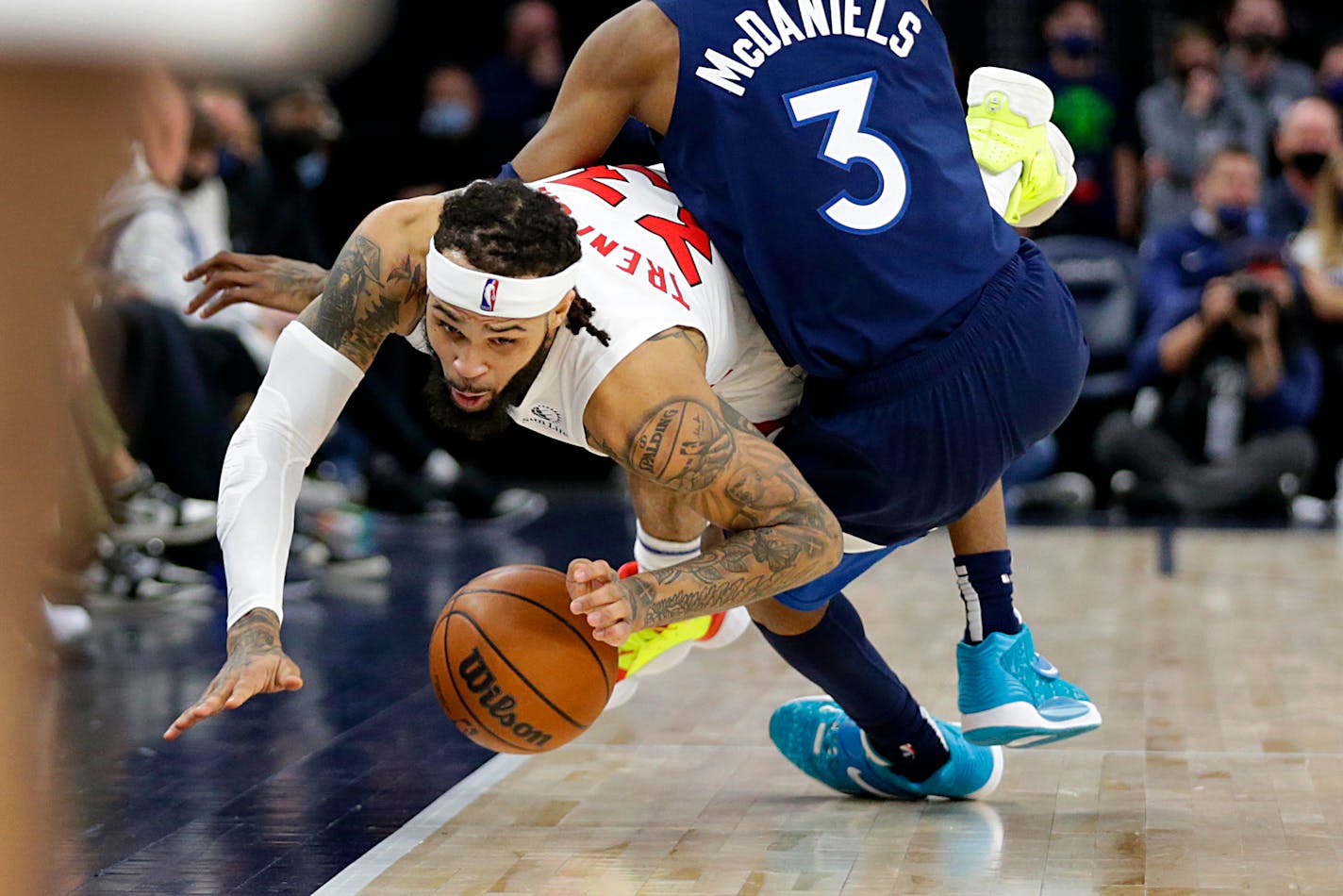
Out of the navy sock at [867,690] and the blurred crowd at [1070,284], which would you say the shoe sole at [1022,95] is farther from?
the blurred crowd at [1070,284]

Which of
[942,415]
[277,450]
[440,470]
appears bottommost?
[440,470]

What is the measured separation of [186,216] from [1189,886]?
502 cm

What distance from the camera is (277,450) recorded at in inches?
112

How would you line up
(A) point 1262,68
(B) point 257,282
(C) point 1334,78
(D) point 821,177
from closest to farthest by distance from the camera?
(D) point 821,177, (B) point 257,282, (C) point 1334,78, (A) point 1262,68

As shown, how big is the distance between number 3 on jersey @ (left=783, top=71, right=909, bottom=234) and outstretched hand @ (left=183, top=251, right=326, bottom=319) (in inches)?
38.8

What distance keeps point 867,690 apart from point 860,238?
100 centimetres

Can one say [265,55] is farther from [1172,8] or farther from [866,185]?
[1172,8]

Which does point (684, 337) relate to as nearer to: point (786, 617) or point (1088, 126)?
point (786, 617)

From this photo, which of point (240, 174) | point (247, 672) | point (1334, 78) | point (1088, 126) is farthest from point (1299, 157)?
point (247, 672)

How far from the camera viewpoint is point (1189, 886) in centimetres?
272

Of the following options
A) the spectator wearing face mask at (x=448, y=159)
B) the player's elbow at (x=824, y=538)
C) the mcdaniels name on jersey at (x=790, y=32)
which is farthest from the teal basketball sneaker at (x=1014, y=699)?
the spectator wearing face mask at (x=448, y=159)

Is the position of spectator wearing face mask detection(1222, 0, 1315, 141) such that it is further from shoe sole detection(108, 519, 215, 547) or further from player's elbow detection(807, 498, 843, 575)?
player's elbow detection(807, 498, 843, 575)

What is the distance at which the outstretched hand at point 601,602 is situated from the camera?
8.19 ft

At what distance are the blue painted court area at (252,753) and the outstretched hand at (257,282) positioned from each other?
1.02 m
